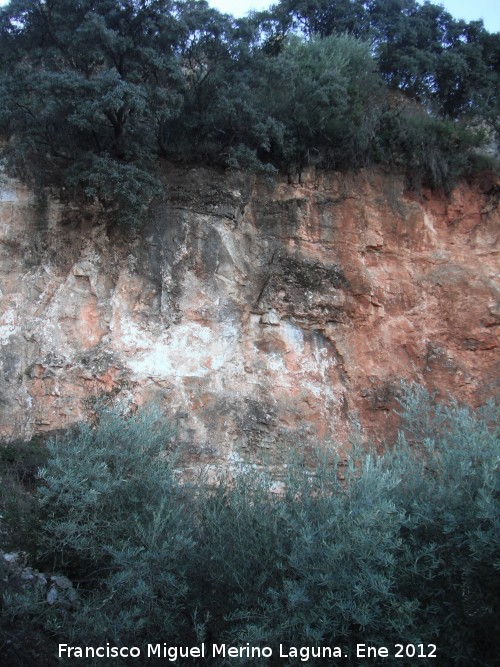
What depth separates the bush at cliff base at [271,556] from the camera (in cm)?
489

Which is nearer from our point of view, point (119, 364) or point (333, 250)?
point (119, 364)

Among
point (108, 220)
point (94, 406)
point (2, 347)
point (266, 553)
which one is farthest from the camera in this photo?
point (108, 220)

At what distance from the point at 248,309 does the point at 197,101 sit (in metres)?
3.96

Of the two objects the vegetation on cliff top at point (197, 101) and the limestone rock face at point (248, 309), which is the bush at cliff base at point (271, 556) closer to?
the limestone rock face at point (248, 309)

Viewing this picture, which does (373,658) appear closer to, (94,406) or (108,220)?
(94,406)

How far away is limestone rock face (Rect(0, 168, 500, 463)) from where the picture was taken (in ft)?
33.4

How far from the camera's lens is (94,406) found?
9.30 metres

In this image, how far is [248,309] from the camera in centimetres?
1113

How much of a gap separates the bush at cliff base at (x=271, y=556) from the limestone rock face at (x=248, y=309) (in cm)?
335

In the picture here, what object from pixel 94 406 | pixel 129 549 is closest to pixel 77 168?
pixel 94 406

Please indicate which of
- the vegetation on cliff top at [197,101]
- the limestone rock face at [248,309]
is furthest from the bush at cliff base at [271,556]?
the vegetation on cliff top at [197,101]

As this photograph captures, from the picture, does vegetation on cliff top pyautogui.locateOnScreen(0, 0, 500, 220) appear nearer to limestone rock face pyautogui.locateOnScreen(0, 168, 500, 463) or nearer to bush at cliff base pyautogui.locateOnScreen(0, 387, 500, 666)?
limestone rock face pyautogui.locateOnScreen(0, 168, 500, 463)

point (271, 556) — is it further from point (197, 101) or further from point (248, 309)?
point (197, 101)

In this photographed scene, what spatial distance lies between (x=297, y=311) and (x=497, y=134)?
6.54 meters
